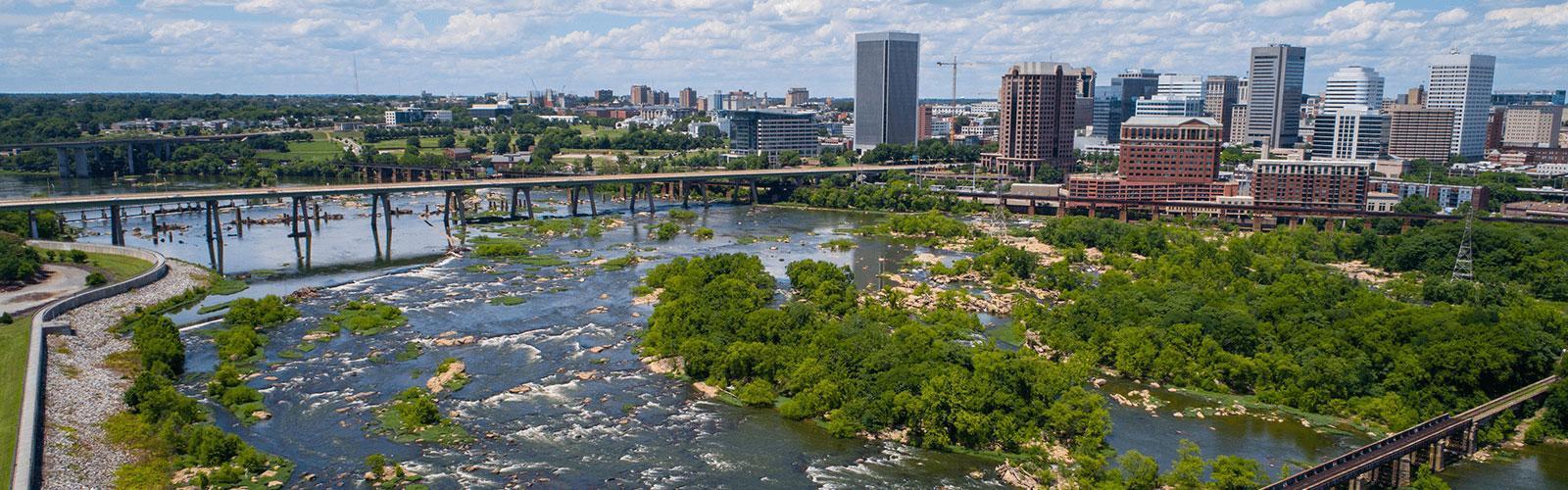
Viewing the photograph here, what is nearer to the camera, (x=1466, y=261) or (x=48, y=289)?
(x=48, y=289)

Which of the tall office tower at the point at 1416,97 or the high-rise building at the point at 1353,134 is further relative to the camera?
the tall office tower at the point at 1416,97

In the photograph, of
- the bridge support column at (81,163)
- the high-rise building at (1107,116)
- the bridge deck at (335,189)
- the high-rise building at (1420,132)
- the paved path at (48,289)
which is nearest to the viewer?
the paved path at (48,289)

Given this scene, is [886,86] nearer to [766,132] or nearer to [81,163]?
[766,132]

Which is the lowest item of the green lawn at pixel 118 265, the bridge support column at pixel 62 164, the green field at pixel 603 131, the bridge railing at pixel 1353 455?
the bridge railing at pixel 1353 455

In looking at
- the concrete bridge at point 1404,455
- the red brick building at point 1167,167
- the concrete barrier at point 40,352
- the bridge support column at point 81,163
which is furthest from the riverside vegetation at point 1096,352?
the bridge support column at point 81,163

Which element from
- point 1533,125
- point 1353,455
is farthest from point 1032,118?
point 1353,455

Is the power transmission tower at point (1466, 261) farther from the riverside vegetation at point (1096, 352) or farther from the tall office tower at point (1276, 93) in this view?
the tall office tower at point (1276, 93)
